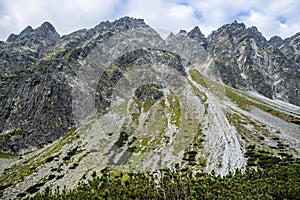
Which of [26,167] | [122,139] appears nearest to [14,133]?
[26,167]

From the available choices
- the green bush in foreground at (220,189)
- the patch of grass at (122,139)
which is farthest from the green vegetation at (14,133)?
the green bush in foreground at (220,189)

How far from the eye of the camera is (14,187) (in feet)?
397

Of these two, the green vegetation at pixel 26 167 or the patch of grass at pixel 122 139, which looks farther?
the patch of grass at pixel 122 139

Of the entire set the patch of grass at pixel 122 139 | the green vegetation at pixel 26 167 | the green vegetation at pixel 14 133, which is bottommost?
the green vegetation at pixel 26 167

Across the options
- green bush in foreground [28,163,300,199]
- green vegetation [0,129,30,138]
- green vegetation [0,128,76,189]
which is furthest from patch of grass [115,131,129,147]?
green vegetation [0,129,30,138]

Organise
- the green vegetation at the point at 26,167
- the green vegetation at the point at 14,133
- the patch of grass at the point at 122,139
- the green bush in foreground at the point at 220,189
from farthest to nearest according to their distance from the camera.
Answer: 1. the green vegetation at the point at 14,133
2. the patch of grass at the point at 122,139
3. the green vegetation at the point at 26,167
4. the green bush in foreground at the point at 220,189

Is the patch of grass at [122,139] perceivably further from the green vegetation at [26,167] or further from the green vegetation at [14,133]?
the green vegetation at [14,133]

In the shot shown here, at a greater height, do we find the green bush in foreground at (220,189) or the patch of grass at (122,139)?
the patch of grass at (122,139)

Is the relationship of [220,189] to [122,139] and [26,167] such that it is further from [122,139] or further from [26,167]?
[26,167]

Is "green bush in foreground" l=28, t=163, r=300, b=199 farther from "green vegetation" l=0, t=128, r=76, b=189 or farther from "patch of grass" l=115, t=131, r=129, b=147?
"patch of grass" l=115, t=131, r=129, b=147

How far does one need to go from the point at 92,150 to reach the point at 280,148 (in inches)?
3315

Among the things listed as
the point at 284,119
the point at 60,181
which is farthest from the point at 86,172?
the point at 284,119

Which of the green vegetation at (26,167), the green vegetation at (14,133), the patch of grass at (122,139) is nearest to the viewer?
the green vegetation at (26,167)

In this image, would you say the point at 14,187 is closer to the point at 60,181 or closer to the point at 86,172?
the point at 60,181
